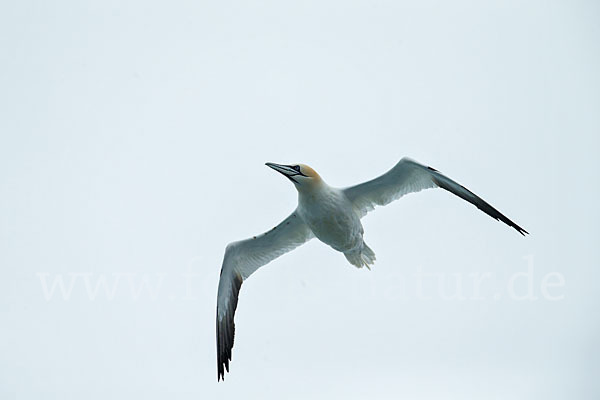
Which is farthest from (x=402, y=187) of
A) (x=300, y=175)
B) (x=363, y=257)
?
(x=300, y=175)

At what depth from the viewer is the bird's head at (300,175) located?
1252 centimetres

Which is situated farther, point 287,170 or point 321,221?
point 287,170

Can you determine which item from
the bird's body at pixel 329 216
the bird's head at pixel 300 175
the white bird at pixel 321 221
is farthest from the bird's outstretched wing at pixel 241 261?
the bird's head at pixel 300 175

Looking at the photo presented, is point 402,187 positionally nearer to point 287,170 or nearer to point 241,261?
point 287,170

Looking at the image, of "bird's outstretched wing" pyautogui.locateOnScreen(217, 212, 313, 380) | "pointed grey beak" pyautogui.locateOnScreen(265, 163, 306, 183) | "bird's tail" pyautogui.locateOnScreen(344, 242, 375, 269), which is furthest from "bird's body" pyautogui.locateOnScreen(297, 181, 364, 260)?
"bird's outstretched wing" pyautogui.locateOnScreen(217, 212, 313, 380)

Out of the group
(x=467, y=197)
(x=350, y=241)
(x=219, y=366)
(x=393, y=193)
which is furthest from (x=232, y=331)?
(x=467, y=197)

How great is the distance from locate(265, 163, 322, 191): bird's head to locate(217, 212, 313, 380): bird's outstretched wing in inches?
45.3

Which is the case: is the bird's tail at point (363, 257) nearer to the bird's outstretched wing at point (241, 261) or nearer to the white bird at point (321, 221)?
the white bird at point (321, 221)

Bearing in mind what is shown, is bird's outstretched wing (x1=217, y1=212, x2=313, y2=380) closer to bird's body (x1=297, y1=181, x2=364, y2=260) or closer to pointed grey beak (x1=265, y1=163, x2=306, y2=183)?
bird's body (x1=297, y1=181, x2=364, y2=260)

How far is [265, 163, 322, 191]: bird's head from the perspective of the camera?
41.1 feet

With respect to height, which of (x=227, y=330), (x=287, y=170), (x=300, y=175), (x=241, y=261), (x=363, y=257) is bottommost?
(x=227, y=330)

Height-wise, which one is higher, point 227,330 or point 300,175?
point 300,175

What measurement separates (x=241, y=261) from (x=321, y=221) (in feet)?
7.16

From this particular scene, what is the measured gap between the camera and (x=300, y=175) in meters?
12.6
